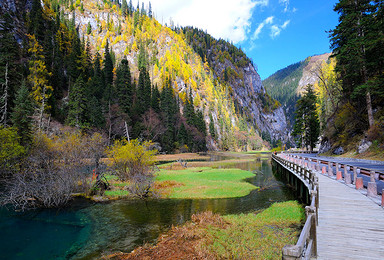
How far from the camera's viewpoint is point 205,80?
15900 cm

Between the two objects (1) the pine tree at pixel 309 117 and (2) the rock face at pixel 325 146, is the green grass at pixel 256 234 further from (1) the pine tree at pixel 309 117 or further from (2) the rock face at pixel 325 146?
(1) the pine tree at pixel 309 117

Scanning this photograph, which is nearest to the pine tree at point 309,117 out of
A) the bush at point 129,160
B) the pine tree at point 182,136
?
the pine tree at point 182,136

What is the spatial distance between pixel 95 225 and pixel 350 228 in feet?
42.0

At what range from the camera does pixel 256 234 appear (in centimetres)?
1048

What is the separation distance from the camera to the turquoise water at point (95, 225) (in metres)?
10.1

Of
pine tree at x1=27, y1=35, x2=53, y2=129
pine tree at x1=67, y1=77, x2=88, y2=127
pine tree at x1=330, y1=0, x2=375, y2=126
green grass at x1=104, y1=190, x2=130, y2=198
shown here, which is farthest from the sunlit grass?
pine tree at x1=27, y1=35, x2=53, y2=129

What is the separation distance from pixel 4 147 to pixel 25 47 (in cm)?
4924

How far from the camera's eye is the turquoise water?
33.1ft

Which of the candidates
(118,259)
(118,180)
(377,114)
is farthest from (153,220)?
(377,114)

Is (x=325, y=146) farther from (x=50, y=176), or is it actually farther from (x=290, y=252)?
(x=290, y=252)

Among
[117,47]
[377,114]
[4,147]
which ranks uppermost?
[117,47]

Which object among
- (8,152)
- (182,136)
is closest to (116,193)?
(8,152)

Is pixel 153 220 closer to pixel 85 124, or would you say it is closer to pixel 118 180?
pixel 118 180

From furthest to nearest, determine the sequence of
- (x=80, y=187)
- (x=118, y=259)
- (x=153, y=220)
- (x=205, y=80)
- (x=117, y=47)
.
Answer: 1. (x=205, y=80)
2. (x=117, y=47)
3. (x=80, y=187)
4. (x=153, y=220)
5. (x=118, y=259)
